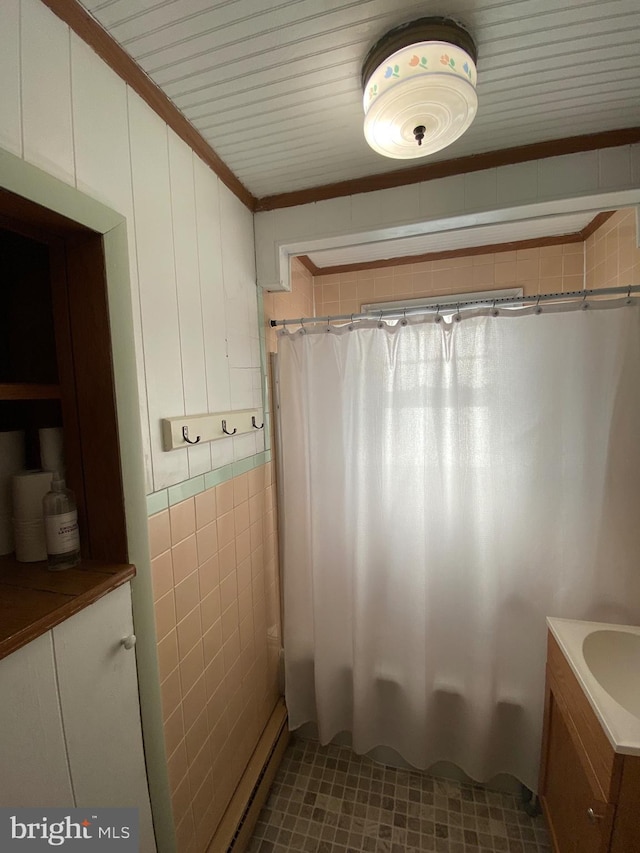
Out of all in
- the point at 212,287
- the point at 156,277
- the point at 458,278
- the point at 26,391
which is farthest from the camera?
the point at 458,278

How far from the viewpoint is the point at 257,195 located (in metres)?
1.38

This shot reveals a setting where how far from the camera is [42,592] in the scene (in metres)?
0.66

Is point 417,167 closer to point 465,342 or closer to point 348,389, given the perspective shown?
point 465,342

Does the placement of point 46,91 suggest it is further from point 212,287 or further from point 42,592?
point 42,592

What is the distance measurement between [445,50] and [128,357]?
3.09ft

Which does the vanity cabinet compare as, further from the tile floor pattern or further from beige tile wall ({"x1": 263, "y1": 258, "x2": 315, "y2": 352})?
beige tile wall ({"x1": 263, "y1": 258, "x2": 315, "y2": 352})

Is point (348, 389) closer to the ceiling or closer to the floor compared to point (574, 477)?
closer to the ceiling

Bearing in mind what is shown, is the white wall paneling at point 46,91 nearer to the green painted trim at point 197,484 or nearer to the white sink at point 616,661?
the green painted trim at point 197,484

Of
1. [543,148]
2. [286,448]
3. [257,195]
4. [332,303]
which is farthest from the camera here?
[332,303]

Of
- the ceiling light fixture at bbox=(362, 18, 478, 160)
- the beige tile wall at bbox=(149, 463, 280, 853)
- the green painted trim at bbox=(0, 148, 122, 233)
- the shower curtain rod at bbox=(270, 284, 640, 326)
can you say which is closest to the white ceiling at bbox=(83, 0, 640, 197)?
the ceiling light fixture at bbox=(362, 18, 478, 160)

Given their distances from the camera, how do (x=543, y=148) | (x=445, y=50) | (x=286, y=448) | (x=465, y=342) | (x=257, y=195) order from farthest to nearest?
(x=286, y=448)
(x=257, y=195)
(x=465, y=342)
(x=543, y=148)
(x=445, y=50)

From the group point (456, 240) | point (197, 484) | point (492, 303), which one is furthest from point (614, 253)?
point (197, 484)

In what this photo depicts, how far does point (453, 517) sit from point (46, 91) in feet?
5.14

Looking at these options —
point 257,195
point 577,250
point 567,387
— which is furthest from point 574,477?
point 257,195
